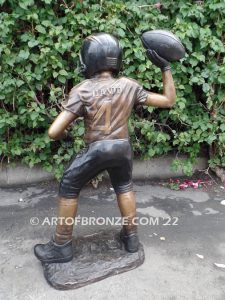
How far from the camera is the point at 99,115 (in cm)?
268

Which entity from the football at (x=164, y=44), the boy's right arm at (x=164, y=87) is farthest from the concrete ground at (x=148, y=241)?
the football at (x=164, y=44)

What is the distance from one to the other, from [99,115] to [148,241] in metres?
1.48

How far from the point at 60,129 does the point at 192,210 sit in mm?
2163

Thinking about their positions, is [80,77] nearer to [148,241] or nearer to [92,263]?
[148,241]

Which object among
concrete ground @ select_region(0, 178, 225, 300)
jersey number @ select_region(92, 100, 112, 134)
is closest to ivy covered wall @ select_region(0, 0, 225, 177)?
concrete ground @ select_region(0, 178, 225, 300)

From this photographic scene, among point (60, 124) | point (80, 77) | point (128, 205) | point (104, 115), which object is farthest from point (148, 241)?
point (80, 77)

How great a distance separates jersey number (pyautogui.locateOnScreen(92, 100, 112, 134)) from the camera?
8.77ft

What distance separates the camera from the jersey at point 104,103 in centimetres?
265

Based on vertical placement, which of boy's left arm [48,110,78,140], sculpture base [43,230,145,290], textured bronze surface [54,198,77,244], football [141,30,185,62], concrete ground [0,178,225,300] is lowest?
concrete ground [0,178,225,300]

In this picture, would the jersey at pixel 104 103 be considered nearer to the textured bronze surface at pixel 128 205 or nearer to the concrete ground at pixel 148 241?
the textured bronze surface at pixel 128 205

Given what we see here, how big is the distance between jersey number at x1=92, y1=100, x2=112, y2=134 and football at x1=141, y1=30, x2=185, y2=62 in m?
0.53

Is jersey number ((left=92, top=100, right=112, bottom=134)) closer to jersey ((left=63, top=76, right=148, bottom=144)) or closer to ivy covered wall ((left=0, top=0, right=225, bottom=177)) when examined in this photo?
jersey ((left=63, top=76, right=148, bottom=144))

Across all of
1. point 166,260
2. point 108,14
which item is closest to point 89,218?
point 166,260

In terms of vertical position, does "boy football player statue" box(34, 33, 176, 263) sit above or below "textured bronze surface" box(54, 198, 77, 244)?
above
